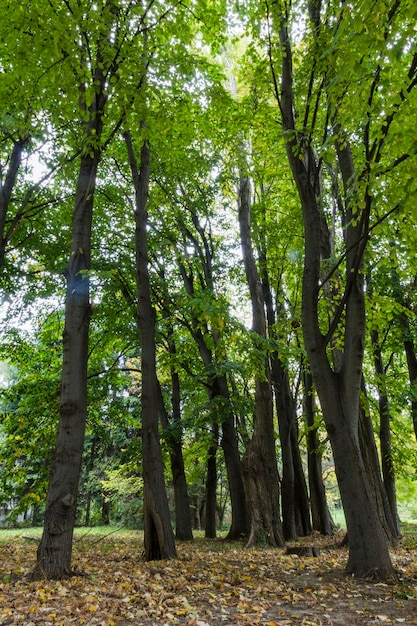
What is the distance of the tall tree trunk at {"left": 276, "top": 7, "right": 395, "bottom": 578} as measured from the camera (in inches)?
217

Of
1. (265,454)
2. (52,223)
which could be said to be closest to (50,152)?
(52,223)

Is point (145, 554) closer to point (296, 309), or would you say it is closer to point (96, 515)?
point (296, 309)

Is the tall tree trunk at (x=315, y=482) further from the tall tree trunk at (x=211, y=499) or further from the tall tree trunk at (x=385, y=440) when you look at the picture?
the tall tree trunk at (x=211, y=499)

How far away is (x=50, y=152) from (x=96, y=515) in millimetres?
21719

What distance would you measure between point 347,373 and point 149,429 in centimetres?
363

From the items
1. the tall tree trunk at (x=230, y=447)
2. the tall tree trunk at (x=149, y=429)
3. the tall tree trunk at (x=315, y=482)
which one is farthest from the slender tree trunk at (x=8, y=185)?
the tall tree trunk at (x=315, y=482)

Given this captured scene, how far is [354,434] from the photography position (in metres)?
5.93

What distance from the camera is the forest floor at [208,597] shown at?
3738 mm

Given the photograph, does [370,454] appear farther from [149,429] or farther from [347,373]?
[149,429]

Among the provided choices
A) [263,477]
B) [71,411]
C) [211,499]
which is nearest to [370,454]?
[263,477]

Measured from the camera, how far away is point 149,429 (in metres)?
7.80

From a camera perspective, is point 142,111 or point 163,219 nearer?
point 142,111

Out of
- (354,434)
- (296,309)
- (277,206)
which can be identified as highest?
(277,206)

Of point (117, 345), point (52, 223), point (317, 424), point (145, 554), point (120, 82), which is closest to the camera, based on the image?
point (120, 82)
